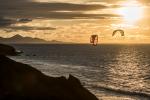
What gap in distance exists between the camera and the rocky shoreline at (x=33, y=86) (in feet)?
122

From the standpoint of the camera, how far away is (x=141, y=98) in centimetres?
6150

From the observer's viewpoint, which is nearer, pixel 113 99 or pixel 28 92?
pixel 28 92

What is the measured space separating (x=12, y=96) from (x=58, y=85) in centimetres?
549

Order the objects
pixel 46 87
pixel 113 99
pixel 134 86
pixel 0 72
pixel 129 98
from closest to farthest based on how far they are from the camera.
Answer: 1. pixel 46 87
2. pixel 0 72
3. pixel 113 99
4. pixel 129 98
5. pixel 134 86

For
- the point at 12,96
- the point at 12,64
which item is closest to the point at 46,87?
the point at 12,96

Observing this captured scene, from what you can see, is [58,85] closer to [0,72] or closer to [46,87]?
[46,87]

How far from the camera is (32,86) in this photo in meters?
38.5

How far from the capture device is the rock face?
122 feet

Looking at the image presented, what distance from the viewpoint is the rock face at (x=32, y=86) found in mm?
37147

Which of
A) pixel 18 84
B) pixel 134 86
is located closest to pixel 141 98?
pixel 134 86

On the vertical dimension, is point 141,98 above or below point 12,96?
below

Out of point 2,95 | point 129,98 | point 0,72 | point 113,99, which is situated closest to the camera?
point 2,95

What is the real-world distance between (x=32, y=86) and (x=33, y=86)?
0.11m

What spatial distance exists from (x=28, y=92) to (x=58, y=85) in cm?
353
